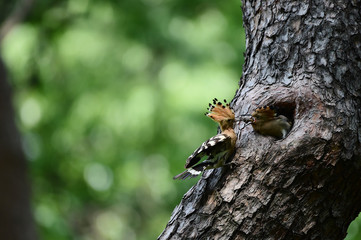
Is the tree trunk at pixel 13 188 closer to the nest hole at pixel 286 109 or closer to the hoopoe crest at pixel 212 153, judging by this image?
the hoopoe crest at pixel 212 153

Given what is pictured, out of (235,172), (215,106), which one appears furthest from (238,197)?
(215,106)

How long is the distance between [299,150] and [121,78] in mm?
4281

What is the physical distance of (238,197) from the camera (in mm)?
2131

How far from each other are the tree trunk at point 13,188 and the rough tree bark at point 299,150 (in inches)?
83.5

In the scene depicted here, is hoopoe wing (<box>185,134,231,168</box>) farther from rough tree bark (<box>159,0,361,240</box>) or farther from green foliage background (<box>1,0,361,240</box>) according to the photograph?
green foliage background (<box>1,0,361,240</box>)

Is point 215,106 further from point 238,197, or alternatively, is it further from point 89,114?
point 89,114

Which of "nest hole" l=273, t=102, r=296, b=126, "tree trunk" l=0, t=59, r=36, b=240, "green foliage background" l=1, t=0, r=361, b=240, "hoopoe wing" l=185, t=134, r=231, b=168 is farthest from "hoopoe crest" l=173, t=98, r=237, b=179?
"green foliage background" l=1, t=0, r=361, b=240

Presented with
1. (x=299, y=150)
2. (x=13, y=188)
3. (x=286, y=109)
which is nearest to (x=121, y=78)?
(x=13, y=188)

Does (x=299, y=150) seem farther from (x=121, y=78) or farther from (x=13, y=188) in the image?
(x=121, y=78)

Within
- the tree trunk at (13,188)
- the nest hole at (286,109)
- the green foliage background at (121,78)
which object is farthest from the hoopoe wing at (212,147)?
the green foliage background at (121,78)

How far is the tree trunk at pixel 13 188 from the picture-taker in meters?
3.97

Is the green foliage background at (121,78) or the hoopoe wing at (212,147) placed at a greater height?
the green foliage background at (121,78)

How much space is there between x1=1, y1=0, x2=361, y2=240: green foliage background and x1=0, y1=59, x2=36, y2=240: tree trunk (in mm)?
1866

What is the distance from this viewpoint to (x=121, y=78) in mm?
6164
